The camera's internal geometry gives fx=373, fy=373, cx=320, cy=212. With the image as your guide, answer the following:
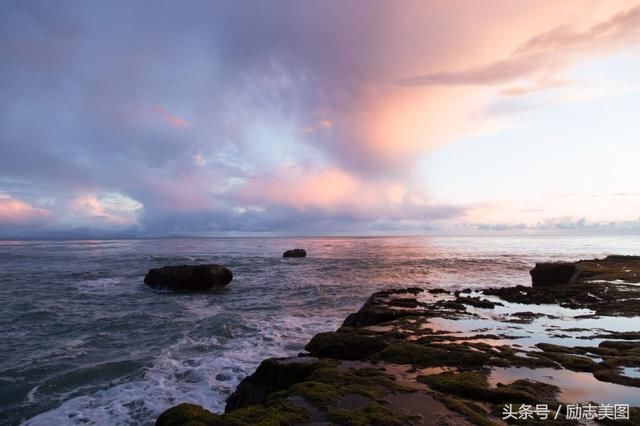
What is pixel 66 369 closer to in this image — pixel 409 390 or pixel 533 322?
pixel 409 390

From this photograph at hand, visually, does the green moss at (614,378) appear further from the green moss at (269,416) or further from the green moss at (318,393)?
the green moss at (269,416)

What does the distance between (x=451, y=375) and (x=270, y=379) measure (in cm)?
506

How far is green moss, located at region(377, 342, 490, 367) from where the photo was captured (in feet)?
38.2

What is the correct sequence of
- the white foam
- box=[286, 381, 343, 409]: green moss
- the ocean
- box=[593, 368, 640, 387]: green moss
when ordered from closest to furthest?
box=[286, 381, 343, 409]: green moss
box=[593, 368, 640, 387]: green moss
the white foam
the ocean

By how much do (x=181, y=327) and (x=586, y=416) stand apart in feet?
65.0

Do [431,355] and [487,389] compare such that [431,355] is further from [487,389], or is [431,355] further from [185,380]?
[185,380]

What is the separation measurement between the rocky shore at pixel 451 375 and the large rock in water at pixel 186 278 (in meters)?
22.3

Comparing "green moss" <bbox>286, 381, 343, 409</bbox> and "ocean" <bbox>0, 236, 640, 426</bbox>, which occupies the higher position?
"green moss" <bbox>286, 381, 343, 409</bbox>

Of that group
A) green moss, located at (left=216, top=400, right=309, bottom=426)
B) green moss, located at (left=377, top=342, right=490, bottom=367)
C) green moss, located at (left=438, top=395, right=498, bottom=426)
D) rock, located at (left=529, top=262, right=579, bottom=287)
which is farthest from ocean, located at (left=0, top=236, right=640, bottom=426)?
green moss, located at (left=438, top=395, right=498, bottom=426)

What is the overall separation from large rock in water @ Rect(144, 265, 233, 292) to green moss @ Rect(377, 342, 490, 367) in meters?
28.8

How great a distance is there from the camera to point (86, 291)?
3484 cm

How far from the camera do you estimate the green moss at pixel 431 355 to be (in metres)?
11.6

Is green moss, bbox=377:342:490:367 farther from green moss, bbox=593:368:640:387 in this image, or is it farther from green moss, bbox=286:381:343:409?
green moss, bbox=286:381:343:409

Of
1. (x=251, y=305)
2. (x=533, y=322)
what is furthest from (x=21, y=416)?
(x=533, y=322)
